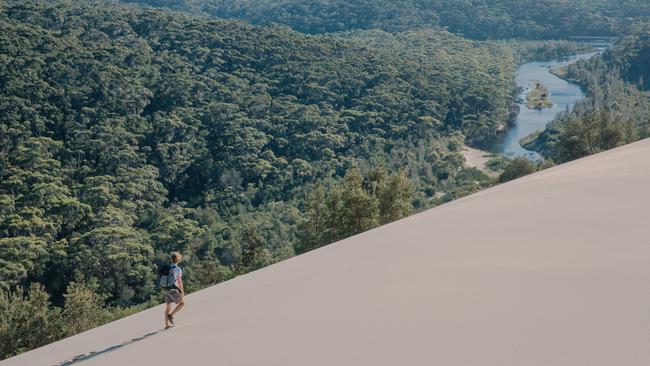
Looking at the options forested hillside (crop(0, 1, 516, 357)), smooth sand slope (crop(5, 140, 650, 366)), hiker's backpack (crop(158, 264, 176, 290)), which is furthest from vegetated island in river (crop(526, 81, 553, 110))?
hiker's backpack (crop(158, 264, 176, 290))

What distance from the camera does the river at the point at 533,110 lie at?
83250 millimetres

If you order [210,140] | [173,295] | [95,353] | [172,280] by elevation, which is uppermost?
[172,280]

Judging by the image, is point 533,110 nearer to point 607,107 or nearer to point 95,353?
point 607,107

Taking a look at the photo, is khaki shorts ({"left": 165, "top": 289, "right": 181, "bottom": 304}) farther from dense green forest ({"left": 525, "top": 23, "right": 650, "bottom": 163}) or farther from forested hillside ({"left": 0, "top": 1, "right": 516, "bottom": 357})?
dense green forest ({"left": 525, "top": 23, "right": 650, "bottom": 163})

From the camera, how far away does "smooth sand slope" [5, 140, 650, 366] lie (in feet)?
31.8

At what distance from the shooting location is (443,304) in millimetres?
11711

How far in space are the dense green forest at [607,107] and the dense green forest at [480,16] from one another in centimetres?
1695

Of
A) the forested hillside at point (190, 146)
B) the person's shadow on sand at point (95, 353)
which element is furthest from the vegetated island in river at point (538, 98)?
the person's shadow on sand at point (95, 353)

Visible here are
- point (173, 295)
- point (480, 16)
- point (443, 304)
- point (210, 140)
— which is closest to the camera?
point (443, 304)

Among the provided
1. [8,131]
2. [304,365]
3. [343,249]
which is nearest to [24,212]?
[8,131]

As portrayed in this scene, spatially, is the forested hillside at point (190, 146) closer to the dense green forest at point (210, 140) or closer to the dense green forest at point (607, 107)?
the dense green forest at point (210, 140)

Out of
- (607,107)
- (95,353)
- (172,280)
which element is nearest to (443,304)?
(172,280)

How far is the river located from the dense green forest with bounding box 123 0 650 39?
20019 millimetres

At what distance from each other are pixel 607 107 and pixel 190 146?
51.0 metres
